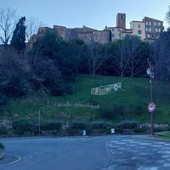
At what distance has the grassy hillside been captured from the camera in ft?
174

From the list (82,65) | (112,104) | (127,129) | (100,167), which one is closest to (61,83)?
(112,104)

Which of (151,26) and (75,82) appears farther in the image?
(151,26)

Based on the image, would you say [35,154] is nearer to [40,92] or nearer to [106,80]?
[40,92]

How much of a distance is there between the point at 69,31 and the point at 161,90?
145ft

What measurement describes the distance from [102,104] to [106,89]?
8080 millimetres

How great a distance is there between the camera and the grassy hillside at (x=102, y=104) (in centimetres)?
5316

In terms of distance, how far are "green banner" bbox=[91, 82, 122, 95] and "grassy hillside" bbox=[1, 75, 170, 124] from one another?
85 cm

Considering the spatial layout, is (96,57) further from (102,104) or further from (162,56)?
(102,104)

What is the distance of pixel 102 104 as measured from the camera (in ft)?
193

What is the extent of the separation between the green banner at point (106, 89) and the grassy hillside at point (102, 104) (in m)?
0.85

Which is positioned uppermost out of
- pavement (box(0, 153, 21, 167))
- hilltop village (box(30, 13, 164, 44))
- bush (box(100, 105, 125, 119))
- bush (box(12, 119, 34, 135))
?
hilltop village (box(30, 13, 164, 44))

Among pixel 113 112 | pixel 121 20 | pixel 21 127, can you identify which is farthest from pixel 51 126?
pixel 121 20

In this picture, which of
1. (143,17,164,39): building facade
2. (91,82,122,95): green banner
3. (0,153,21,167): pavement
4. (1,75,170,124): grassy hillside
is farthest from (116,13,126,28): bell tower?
(0,153,21,167): pavement

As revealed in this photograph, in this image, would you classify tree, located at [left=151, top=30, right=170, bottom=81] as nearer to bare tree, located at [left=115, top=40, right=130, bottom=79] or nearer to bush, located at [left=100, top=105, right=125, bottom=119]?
bare tree, located at [left=115, top=40, right=130, bottom=79]
